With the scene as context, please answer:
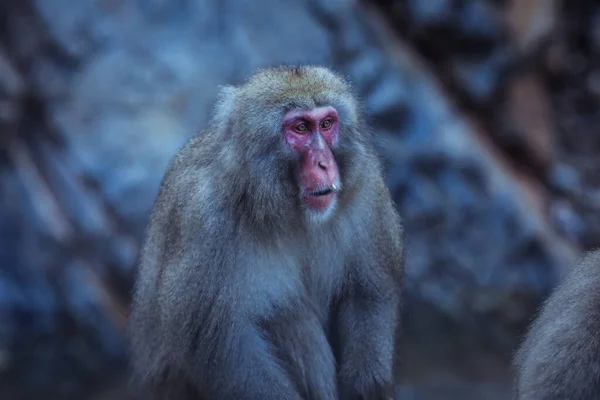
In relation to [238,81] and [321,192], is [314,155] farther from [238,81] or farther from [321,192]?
[238,81]

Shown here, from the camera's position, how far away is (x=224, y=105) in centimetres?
572

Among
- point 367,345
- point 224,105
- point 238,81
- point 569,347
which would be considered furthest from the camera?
point 238,81

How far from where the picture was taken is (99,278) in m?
10.1

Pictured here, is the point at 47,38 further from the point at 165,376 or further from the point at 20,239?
the point at 165,376

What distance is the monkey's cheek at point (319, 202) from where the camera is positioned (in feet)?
17.4

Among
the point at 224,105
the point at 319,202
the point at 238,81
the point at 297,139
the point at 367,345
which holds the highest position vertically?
the point at 238,81

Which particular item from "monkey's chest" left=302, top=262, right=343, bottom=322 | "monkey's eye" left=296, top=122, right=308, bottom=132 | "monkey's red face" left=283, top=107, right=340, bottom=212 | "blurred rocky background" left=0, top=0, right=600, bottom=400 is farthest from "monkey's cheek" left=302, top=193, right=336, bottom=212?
"blurred rocky background" left=0, top=0, right=600, bottom=400

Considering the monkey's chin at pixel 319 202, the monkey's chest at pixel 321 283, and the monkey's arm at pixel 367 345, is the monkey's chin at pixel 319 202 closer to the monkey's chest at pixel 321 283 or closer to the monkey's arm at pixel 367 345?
the monkey's chest at pixel 321 283

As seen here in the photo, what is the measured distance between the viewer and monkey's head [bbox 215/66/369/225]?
5.30 metres

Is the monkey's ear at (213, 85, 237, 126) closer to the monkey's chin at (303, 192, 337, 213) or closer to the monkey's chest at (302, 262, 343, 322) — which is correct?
the monkey's chin at (303, 192, 337, 213)

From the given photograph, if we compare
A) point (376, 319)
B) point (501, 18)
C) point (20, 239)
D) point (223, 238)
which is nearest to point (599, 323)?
point (376, 319)

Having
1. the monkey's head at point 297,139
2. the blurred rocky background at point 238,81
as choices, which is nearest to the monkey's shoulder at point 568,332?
the monkey's head at point 297,139

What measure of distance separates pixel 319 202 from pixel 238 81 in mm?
5114

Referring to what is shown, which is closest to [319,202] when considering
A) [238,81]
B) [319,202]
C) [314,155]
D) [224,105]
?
[319,202]
